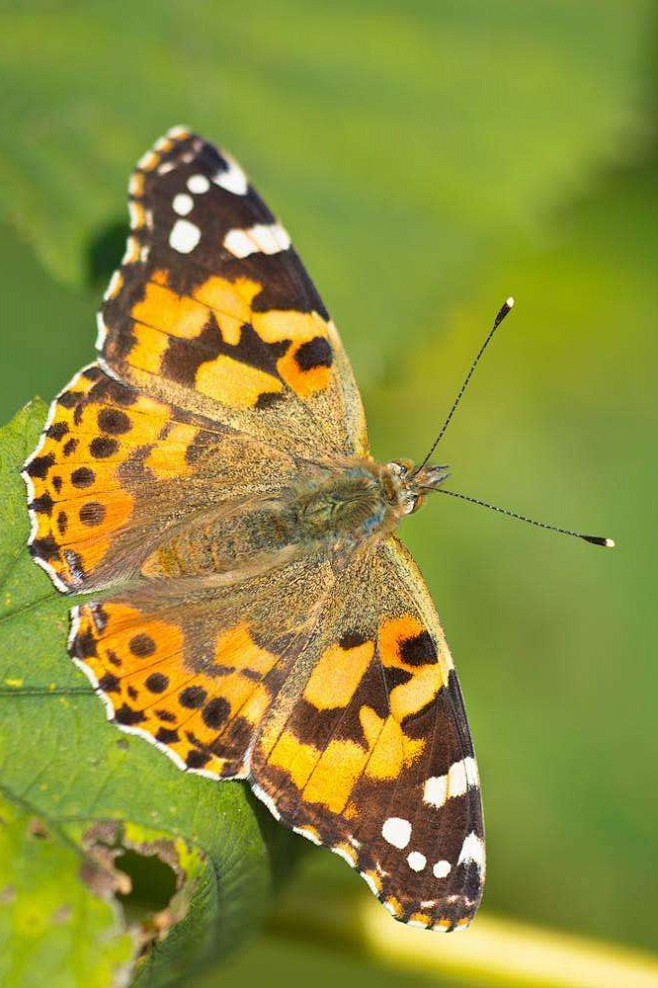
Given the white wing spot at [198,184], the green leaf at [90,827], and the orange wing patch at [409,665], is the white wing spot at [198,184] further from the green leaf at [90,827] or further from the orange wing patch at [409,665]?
the orange wing patch at [409,665]

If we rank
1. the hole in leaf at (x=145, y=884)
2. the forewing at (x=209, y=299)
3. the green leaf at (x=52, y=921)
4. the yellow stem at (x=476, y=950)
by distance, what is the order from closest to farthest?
the green leaf at (x=52, y=921), the hole in leaf at (x=145, y=884), the yellow stem at (x=476, y=950), the forewing at (x=209, y=299)

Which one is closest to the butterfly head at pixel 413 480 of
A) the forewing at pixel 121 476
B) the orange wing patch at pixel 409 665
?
the forewing at pixel 121 476

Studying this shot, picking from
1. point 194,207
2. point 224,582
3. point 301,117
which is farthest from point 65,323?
point 224,582

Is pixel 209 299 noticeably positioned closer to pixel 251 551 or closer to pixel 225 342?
pixel 225 342

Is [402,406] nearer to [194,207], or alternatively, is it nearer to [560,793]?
[560,793]

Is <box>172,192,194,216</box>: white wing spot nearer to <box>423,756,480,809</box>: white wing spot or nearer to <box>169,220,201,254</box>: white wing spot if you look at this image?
<box>169,220,201,254</box>: white wing spot

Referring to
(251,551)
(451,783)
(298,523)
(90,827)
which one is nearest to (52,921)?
(90,827)
